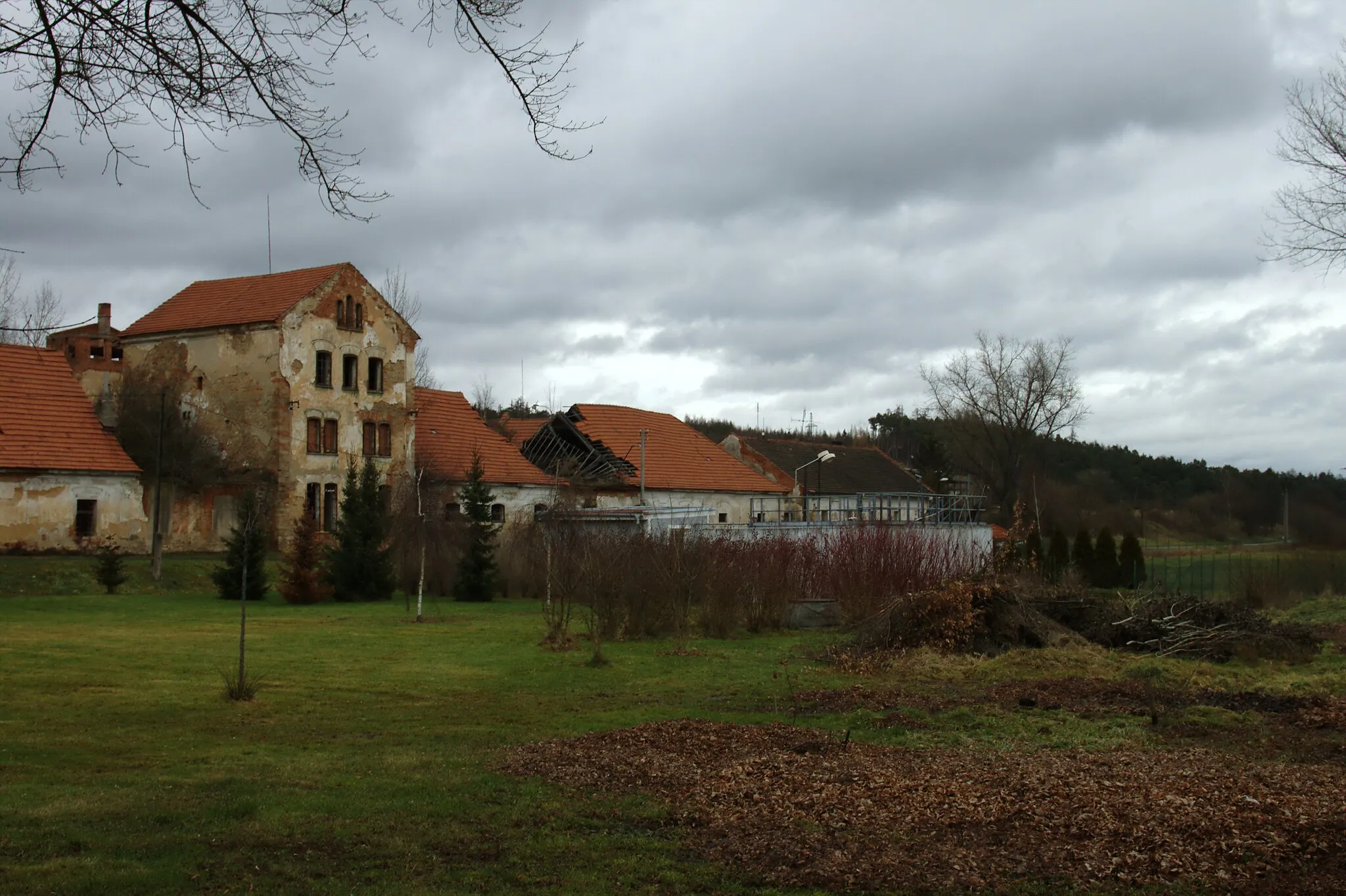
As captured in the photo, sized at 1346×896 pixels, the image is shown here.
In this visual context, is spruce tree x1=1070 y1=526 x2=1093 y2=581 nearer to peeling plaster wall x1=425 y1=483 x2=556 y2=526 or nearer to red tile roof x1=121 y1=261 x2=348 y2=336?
peeling plaster wall x1=425 y1=483 x2=556 y2=526

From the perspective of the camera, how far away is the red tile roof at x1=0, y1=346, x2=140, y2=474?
1430 inches

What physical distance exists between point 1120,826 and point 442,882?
4.13m

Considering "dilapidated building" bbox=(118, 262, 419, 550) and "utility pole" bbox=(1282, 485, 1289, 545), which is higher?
"dilapidated building" bbox=(118, 262, 419, 550)

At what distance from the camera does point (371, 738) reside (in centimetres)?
1103

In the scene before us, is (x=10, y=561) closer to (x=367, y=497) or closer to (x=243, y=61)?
(x=367, y=497)

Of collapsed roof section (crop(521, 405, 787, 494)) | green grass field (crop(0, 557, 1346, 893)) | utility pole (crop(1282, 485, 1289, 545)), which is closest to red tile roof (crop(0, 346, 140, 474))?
green grass field (crop(0, 557, 1346, 893))

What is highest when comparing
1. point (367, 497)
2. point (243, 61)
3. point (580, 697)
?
point (243, 61)

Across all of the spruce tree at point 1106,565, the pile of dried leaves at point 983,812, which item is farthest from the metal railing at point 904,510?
the pile of dried leaves at point 983,812

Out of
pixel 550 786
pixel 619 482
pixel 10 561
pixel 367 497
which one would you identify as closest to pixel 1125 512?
pixel 619 482

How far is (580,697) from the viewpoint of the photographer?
14320 millimetres

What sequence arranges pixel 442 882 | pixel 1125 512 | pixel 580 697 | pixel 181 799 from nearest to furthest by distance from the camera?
pixel 442 882
pixel 181 799
pixel 580 697
pixel 1125 512

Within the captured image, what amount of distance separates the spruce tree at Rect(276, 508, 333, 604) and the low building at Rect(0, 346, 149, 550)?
910 cm

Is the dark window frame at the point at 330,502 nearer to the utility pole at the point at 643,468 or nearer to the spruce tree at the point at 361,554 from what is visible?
the spruce tree at the point at 361,554

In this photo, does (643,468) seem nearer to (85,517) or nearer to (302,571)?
(302,571)
